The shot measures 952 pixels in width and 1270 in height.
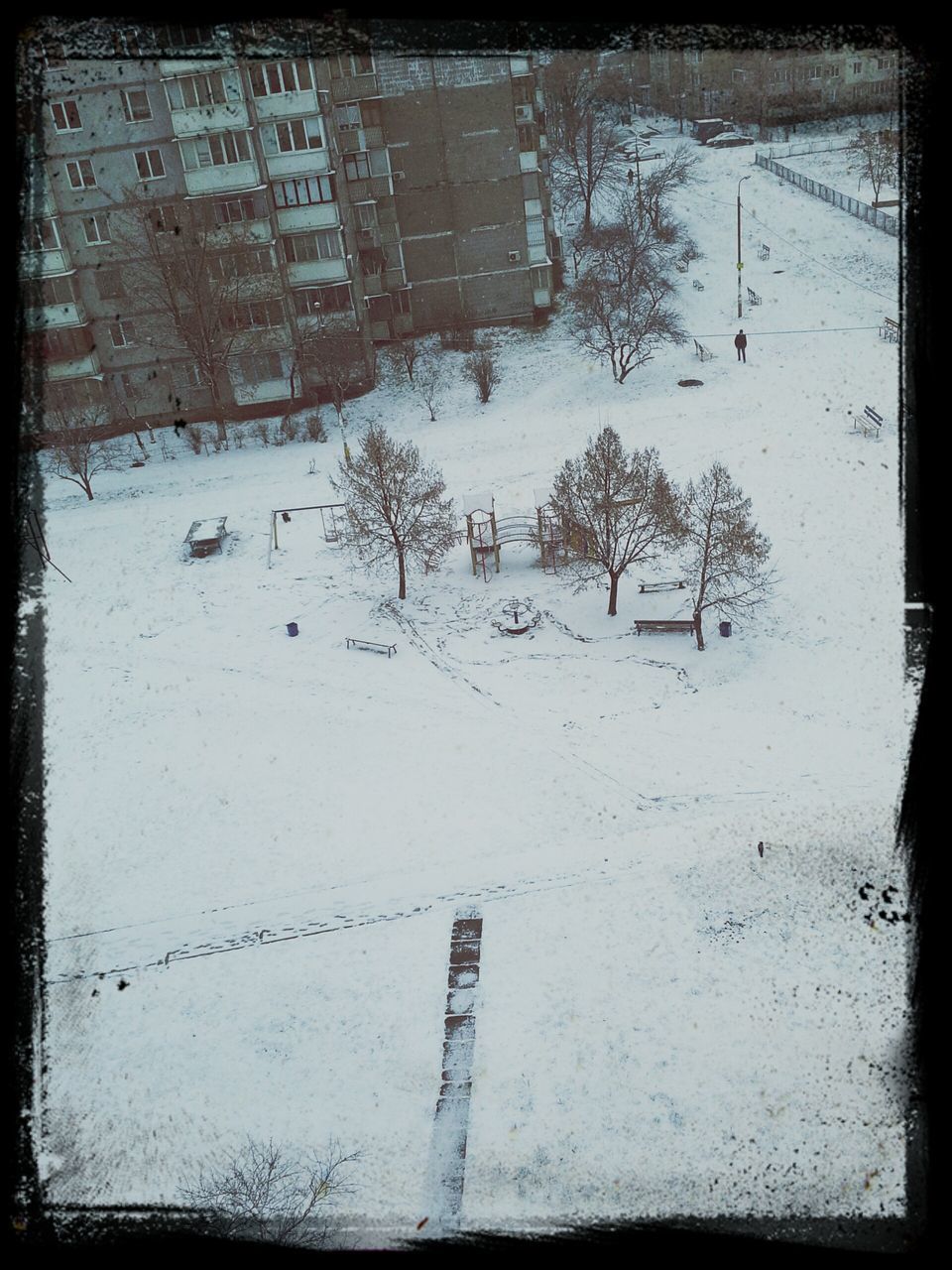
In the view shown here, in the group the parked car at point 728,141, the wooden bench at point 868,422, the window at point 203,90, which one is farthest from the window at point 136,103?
the parked car at point 728,141

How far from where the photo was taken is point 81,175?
38.3 m

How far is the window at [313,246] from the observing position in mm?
41375

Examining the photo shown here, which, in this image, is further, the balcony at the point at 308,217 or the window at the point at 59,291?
the balcony at the point at 308,217

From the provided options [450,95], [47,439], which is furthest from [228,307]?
[450,95]

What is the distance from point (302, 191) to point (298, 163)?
43.3 inches

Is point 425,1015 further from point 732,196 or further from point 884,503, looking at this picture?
point 732,196

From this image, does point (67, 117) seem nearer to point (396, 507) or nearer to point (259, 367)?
point (259, 367)

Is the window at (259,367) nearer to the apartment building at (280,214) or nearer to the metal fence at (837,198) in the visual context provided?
the apartment building at (280,214)

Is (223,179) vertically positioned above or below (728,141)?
above

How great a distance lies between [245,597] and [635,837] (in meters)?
15.0

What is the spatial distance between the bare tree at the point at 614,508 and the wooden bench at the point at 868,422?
10550mm

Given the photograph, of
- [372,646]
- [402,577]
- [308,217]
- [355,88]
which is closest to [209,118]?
[308,217]

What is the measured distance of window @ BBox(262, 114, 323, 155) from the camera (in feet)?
128

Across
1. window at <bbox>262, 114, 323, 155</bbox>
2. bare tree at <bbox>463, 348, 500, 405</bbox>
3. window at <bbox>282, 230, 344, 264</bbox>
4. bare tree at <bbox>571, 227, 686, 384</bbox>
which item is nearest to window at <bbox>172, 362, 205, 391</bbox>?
window at <bbox>282, 230, 344, 264</bbox>
